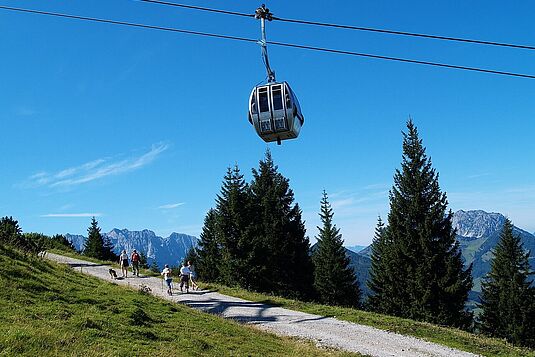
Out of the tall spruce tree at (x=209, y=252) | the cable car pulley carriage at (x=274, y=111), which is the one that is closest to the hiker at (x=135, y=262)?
the tall spruce tree at (x=209, y=252)

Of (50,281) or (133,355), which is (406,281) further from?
(133,355)

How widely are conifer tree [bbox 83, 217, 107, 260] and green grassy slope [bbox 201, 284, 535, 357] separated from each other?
154ft

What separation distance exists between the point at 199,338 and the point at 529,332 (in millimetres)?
39509

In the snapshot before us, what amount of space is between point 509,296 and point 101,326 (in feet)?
140

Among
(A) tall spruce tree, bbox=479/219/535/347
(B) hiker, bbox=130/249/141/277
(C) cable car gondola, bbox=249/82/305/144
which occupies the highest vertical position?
(C) cable car gondola, bbox=249/82/305/144

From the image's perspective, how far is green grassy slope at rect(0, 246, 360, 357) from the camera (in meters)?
10.5

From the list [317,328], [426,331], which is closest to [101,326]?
[317,328]

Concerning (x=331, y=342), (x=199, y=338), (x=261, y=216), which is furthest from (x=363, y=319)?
(x=261, y=216)

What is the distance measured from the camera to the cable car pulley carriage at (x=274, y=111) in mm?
12414

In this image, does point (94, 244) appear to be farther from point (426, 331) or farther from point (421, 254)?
point (426, 331)

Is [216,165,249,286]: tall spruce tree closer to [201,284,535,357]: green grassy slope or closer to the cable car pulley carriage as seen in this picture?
[201,284,535,357]: green grassy slope

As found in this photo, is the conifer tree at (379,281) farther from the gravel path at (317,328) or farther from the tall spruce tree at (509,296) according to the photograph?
the gravel path at (317,328)

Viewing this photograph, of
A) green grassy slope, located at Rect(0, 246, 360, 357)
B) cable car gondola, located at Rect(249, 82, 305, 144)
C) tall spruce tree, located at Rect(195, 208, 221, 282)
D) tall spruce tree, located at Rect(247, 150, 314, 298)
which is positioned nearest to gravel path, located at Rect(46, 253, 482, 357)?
green grassy slope, located at Rect(0, 246, 360, 357)

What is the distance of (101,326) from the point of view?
13.2 metres
